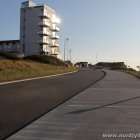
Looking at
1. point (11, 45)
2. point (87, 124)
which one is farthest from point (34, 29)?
point (87, 124)

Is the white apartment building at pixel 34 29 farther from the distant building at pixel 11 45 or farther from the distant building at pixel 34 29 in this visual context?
the distant building at pixel 11 45

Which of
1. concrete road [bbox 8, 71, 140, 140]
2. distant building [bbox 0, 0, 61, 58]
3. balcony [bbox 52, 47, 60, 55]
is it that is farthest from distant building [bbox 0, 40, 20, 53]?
concrete road [bbox 8, 71, 140, 140]

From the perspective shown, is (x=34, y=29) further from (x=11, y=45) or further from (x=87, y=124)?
(x=87, y=124)

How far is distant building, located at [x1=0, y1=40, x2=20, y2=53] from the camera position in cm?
12125

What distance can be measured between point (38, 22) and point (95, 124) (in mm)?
103229

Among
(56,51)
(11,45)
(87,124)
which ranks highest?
(11,45)

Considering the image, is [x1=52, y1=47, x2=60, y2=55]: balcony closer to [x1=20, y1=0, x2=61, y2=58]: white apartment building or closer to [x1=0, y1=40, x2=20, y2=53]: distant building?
[x1=20, y1=0, x2=61, y2=58]: white apartment building

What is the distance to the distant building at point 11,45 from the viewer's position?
12125 centimetres

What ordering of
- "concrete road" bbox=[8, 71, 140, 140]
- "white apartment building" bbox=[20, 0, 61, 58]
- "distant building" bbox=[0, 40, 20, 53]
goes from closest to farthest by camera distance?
"concrete road" bbox=[8, 71, 140, 140] < "white apartment building" bbox=[20, 0, 61, 58] < "distant building" bbox=[0, 40, 20, 53]

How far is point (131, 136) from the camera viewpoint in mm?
9578

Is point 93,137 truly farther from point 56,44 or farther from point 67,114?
point 56,44

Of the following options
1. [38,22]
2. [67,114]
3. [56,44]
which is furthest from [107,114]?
[56,44]

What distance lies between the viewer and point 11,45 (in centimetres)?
12350

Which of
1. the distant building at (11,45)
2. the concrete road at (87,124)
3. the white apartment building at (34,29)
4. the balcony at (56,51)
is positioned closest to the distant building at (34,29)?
the white apartment building at (34,29)
